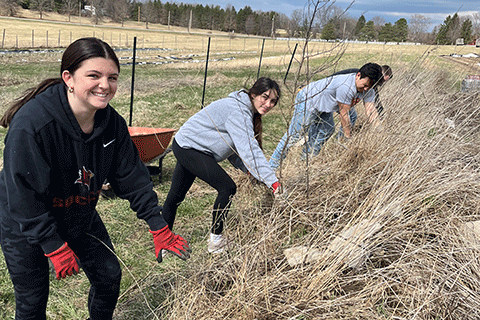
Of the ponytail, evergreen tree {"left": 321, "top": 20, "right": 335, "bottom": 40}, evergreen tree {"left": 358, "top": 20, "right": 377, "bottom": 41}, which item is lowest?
the ponytail

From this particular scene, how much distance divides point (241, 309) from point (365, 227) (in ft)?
2.85

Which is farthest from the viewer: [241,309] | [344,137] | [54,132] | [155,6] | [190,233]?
[155,6]

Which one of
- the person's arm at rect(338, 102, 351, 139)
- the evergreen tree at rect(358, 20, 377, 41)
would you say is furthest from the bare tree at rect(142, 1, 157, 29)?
the person's arm at rect(338, 102, 351, 139)

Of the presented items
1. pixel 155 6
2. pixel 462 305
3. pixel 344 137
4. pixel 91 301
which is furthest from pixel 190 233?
pixel 155 6

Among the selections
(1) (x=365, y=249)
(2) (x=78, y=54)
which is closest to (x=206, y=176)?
(1) (x=365, y=249)

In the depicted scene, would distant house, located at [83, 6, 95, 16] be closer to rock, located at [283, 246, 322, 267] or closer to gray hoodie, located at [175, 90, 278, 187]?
gray hoodie, located at [175, 90, 278, 187]

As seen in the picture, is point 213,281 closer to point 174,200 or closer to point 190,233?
point 174,200

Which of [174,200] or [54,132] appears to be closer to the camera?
[54,132]

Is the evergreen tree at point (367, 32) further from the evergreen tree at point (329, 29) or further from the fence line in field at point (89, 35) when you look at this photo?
the fence line in field at point (89, 35)

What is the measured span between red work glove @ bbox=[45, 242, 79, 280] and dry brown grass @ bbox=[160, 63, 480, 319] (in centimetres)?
64

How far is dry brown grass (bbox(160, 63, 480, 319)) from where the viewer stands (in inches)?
77.9

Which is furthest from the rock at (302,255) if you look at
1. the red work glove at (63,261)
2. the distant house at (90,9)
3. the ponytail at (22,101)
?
the distant house at (90,9)

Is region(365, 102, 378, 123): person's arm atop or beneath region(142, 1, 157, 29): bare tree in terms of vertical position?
beneath

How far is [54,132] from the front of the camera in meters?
1.55
